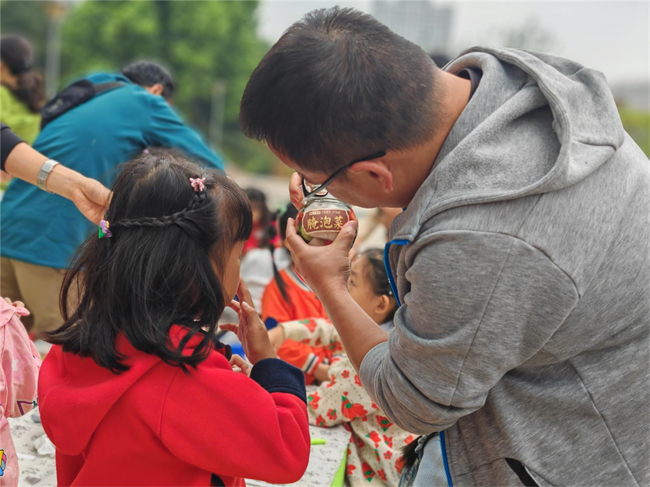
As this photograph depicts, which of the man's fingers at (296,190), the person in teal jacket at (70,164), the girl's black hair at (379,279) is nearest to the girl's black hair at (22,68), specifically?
the person in teal jacket at (70,164)

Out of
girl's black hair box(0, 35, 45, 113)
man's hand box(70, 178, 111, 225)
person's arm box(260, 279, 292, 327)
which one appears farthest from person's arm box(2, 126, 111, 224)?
girl's black hair box(0, 35, 45, 113)

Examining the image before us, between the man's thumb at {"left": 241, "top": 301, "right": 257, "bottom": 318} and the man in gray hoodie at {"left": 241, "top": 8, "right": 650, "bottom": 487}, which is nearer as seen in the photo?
the man in gray hoodie at {"left": 241, "top": 8, "right": 650, "bottom": 487}

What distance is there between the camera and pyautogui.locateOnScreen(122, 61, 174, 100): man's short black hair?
3273 mm

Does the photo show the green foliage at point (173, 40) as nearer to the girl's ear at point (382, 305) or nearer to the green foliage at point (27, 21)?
the green foliage at point (27, 21)

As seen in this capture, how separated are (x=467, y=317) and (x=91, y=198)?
1.73 meters

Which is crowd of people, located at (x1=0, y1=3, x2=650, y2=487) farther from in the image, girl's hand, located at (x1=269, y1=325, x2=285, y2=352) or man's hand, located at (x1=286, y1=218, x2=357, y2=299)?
girl's hand, located at (x1=269, y1=325, x2=285, y2=352)

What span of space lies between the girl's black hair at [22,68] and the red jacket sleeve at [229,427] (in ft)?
10.6

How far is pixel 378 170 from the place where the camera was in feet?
3.98

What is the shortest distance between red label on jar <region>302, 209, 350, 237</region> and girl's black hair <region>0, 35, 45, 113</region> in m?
3.10

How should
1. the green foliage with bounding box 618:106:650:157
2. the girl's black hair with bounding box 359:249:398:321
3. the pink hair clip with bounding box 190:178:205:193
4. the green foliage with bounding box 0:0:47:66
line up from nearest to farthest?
the pink hair clip with bounding box 190:178:205:193 → the girl's black hair with bounding box 359:249:398:321 → the green foliage with bounding box 618:106:650:157 → the green foliage with bounding box 0:0:47:66

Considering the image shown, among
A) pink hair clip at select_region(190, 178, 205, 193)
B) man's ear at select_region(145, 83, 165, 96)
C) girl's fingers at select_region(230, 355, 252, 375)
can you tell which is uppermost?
pink hair clip at select_region(190, 178, 205, 193)

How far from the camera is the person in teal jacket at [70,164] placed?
9.09 feet

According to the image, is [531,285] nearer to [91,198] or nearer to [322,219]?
[322,219]

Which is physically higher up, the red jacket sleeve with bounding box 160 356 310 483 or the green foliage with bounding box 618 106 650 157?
the red jacket sleeve with bounding box 160 356 310 483
